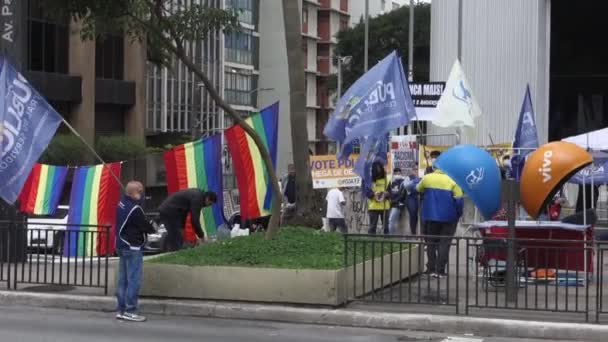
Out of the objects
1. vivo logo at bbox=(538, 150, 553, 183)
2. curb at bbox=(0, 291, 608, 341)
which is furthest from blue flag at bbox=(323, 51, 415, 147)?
curb at bbox=(0, 291, 608, 341)

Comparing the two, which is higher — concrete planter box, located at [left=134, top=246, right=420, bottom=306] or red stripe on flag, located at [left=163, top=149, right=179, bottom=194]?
red stripe on flag, located at [left=163, top=149, right=179, bottom=194]

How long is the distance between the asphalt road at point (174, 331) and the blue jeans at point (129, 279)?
250 millimetres

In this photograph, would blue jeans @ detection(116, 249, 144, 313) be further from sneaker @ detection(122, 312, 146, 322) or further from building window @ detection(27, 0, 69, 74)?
building window @ detection(27, 0, 69, 74)

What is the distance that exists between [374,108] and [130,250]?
4.73 meters

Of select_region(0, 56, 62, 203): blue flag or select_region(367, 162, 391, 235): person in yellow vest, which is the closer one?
select_region(0, 56, 62, 203): blue flag

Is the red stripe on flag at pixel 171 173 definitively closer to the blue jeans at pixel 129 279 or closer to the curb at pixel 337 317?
the curb at pixel 337 317

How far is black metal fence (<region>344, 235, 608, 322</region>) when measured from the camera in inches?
448

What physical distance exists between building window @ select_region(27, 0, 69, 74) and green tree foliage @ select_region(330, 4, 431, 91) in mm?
22495

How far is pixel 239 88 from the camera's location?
7981 centimetres

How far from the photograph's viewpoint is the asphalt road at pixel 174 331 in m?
10.3

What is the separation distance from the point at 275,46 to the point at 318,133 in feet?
42.2

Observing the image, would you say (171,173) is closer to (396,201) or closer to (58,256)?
(58,256)

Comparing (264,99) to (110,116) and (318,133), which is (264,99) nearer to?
(318,133)

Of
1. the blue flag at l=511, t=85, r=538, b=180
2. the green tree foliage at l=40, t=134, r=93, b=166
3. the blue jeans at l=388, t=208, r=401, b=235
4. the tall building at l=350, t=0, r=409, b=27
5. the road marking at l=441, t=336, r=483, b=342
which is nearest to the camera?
the road marking at l=441, t=336, r=483, b=342
